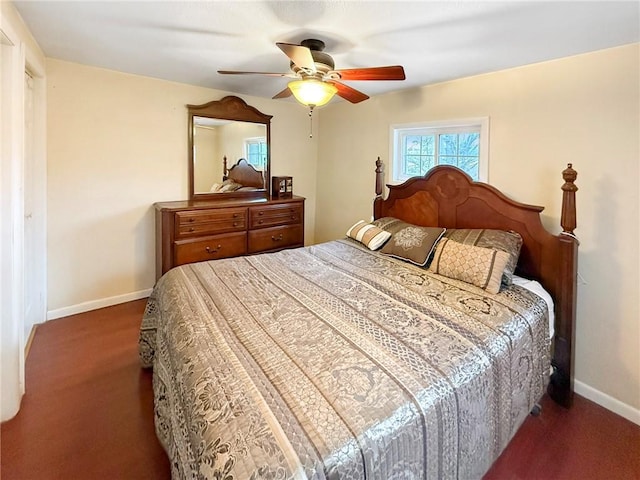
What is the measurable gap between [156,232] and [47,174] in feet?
3.28

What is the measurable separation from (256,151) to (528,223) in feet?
9.84

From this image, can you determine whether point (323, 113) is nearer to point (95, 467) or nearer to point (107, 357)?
point (107, 357)

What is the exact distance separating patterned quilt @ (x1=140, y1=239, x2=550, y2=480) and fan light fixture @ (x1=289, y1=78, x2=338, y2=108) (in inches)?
45.0

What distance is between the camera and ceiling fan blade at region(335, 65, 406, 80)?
6.63 ft

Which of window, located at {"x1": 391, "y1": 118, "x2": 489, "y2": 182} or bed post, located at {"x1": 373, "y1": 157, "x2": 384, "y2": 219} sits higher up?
window, located at {"x1": 391, "y1": 118, "x2": 489, "y2": 182}

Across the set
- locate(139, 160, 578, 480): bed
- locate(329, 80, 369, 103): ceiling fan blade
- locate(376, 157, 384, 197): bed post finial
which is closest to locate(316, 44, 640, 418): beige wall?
locate(139, 160, 578, 480): bed

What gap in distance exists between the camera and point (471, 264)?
222 centimetres

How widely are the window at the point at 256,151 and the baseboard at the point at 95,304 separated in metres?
1.85

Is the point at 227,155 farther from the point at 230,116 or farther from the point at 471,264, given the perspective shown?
the point at 471,264

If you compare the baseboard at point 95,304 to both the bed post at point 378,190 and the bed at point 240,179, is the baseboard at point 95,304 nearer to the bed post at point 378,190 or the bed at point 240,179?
the bed at point 240,179

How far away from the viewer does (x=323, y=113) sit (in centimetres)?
464

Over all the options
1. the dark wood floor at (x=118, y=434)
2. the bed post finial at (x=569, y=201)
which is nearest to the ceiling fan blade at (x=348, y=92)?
the bed post finial at (x=569, y=201)

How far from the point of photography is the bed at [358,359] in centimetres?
103

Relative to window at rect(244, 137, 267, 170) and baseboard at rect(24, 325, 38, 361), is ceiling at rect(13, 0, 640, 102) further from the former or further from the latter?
baseboard at rect(24, 325, 38, 361)
